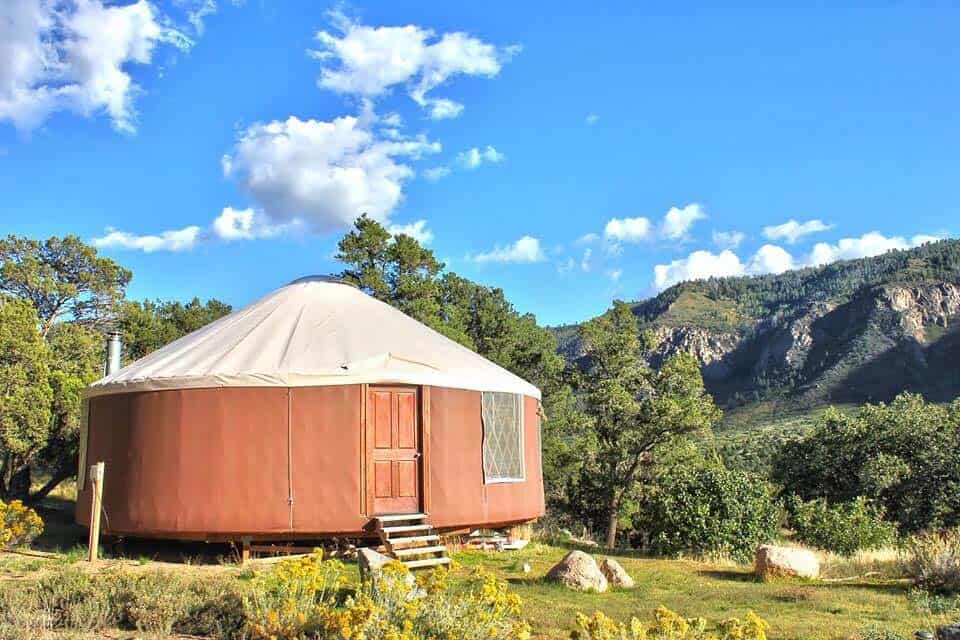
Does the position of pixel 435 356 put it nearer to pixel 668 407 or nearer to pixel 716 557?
pixel 716 557

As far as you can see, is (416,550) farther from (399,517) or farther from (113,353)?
(113,353)

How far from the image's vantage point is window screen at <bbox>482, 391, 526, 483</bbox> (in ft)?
32.8

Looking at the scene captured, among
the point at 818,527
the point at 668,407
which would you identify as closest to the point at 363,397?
the point at 818,527

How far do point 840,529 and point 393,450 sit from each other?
21.3 feet

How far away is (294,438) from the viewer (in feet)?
29.3

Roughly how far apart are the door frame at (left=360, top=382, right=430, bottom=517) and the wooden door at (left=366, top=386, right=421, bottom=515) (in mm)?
11

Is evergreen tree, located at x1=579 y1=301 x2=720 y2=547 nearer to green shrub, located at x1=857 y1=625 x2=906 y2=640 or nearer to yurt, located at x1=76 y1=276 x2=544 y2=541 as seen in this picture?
yurt, located at x1=76 y1=276 x2=544 y2=541

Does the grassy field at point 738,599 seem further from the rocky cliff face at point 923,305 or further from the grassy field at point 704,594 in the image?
the rocky cliff face at point 923,305

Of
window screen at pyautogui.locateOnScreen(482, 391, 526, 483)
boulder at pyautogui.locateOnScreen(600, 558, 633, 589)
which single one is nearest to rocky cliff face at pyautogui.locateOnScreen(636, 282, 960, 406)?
window screen at pyautogui.locateOnScreen(482, 391, 526, 483)

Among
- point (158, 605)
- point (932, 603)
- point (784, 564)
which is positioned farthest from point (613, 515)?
point (158, 605)

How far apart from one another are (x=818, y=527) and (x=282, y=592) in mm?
8864

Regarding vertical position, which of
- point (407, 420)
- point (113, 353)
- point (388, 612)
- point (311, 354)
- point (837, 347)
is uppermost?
point (837, 347)

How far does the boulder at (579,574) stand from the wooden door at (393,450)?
1884 mm

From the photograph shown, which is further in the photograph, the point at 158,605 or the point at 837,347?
the point at 837,347
